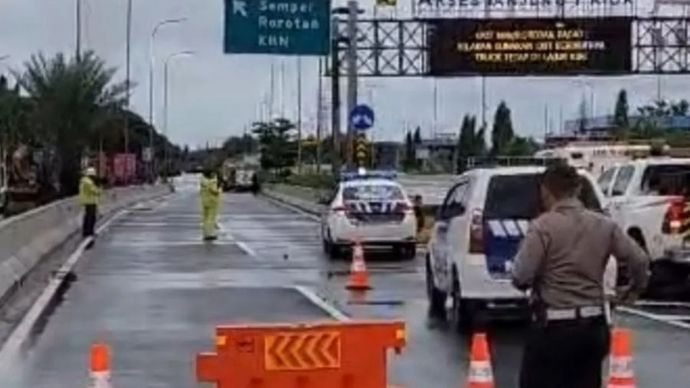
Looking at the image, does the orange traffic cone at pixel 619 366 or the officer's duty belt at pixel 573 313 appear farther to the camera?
the orange traffic cone at pixel 619 366

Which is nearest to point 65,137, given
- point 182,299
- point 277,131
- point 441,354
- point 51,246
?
point 51,246

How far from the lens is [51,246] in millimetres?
A: 35000

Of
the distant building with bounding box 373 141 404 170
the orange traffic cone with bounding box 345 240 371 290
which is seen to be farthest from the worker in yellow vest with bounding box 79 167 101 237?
the distant building with bounding box 373 141 404 170

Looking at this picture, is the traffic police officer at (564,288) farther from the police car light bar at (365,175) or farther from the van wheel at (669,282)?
the police car light bar at (365,175)

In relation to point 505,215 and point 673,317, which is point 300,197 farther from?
point 505,215

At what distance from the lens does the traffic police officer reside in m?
9.10

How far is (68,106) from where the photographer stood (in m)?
73.8

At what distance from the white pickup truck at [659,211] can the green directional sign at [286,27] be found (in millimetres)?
28337

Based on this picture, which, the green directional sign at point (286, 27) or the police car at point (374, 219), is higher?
the green directional sign at point (286, 27)

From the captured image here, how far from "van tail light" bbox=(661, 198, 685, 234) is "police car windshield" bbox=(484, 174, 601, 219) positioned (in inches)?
181

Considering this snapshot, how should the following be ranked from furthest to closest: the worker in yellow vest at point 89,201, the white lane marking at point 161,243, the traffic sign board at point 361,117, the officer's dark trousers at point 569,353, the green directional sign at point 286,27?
the green directional sign at point 286,27 < the traffic sign board at point 361,117 < the worker in yellow vest at point 89,201 < the white lane marking at point 161,243 < the officer's dark trousers at point 569,353

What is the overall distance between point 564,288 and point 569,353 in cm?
33

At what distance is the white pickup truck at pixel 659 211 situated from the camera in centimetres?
2255

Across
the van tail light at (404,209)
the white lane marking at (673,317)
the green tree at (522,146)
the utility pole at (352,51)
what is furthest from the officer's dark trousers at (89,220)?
the green tree at (522,146)
